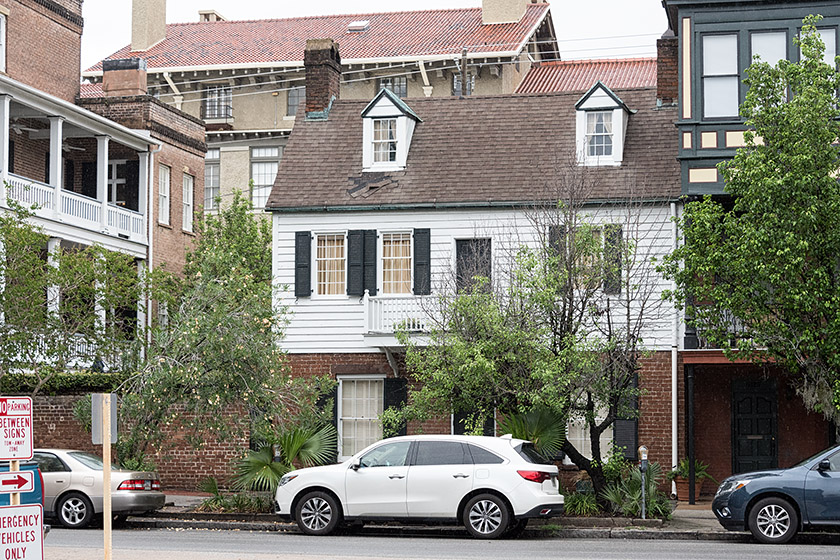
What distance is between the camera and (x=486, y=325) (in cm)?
2055

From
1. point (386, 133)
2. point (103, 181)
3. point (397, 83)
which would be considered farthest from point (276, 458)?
point (397, 83)

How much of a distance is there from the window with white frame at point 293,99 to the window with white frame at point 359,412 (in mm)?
22881

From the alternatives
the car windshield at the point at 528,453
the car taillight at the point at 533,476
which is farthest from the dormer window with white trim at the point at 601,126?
the car taillight at the point at 533,476

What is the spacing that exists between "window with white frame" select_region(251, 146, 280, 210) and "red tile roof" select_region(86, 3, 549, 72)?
3470 mm

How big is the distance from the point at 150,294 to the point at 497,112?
954 centimetres

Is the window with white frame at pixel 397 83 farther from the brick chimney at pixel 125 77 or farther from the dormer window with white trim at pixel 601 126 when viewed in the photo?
the dormer window with white trim at pixel 601 126

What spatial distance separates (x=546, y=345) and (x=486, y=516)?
Result: 12.5 ft

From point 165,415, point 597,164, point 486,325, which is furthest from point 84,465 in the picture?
point 597,164

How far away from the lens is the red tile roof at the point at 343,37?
45969 mm

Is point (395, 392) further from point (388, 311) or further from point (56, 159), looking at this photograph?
point (56, 159)

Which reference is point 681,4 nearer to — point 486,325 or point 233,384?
point 486,325

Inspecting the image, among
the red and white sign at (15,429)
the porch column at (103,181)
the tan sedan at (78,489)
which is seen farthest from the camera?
the porch column at (103,181)

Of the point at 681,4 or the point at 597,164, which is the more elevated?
the point at 681,4

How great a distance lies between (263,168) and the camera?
153 ft
